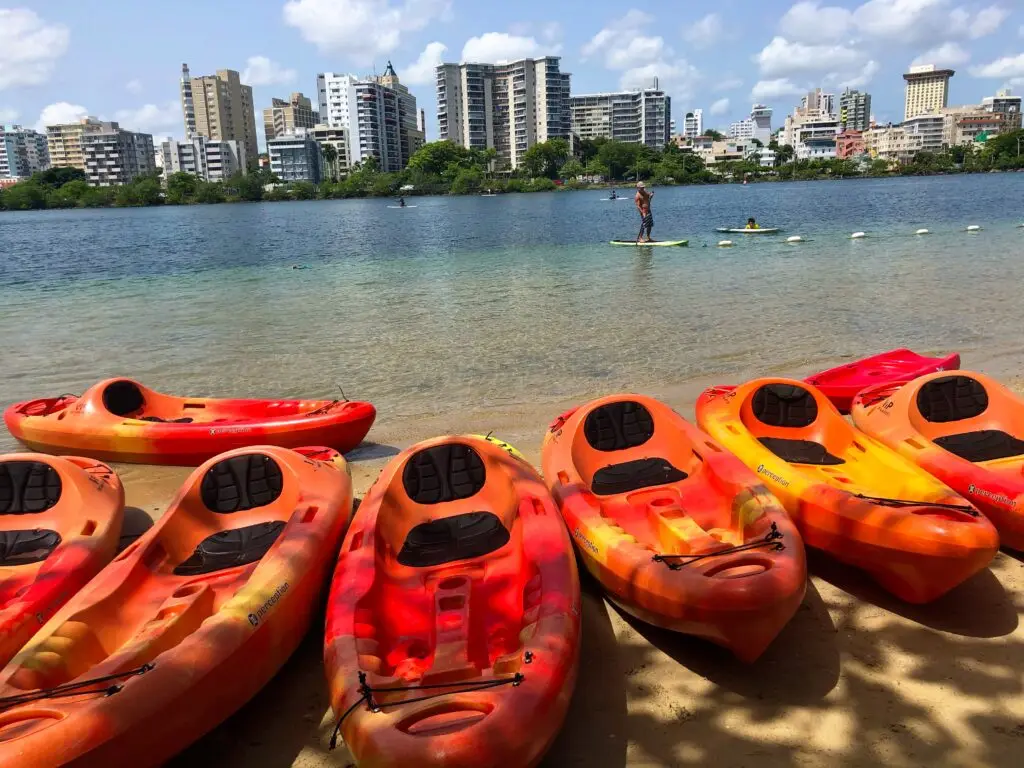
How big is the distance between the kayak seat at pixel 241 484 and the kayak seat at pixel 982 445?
4.66 m

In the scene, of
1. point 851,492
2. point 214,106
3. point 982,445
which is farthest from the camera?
point 214,106

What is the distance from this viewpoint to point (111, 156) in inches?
6137

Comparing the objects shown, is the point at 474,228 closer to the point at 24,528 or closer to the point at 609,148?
the point at 24,528

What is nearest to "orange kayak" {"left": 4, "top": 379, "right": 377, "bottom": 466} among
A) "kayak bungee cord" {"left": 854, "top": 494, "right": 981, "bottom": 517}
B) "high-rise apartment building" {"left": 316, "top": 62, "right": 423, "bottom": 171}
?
"kayak bungee cord" {"left": 854, "top": 494, "right": 981, "bottom": 517}

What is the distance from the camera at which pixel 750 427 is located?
5.77 metres

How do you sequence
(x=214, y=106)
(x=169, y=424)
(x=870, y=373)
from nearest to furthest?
(x=169, y=424) → (x=870, y=373) → (x=214, y=106)

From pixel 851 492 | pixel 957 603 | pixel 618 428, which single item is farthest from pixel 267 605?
pixel 957 603

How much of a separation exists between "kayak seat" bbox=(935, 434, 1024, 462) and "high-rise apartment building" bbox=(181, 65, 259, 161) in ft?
575

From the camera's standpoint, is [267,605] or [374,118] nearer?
[267,605]

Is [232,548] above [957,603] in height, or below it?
above

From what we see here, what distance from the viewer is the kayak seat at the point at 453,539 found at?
434 cm

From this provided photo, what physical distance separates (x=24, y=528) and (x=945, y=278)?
17.9 m

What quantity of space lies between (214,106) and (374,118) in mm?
40283

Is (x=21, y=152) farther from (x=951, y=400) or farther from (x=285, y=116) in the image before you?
(x=951, y=400)
